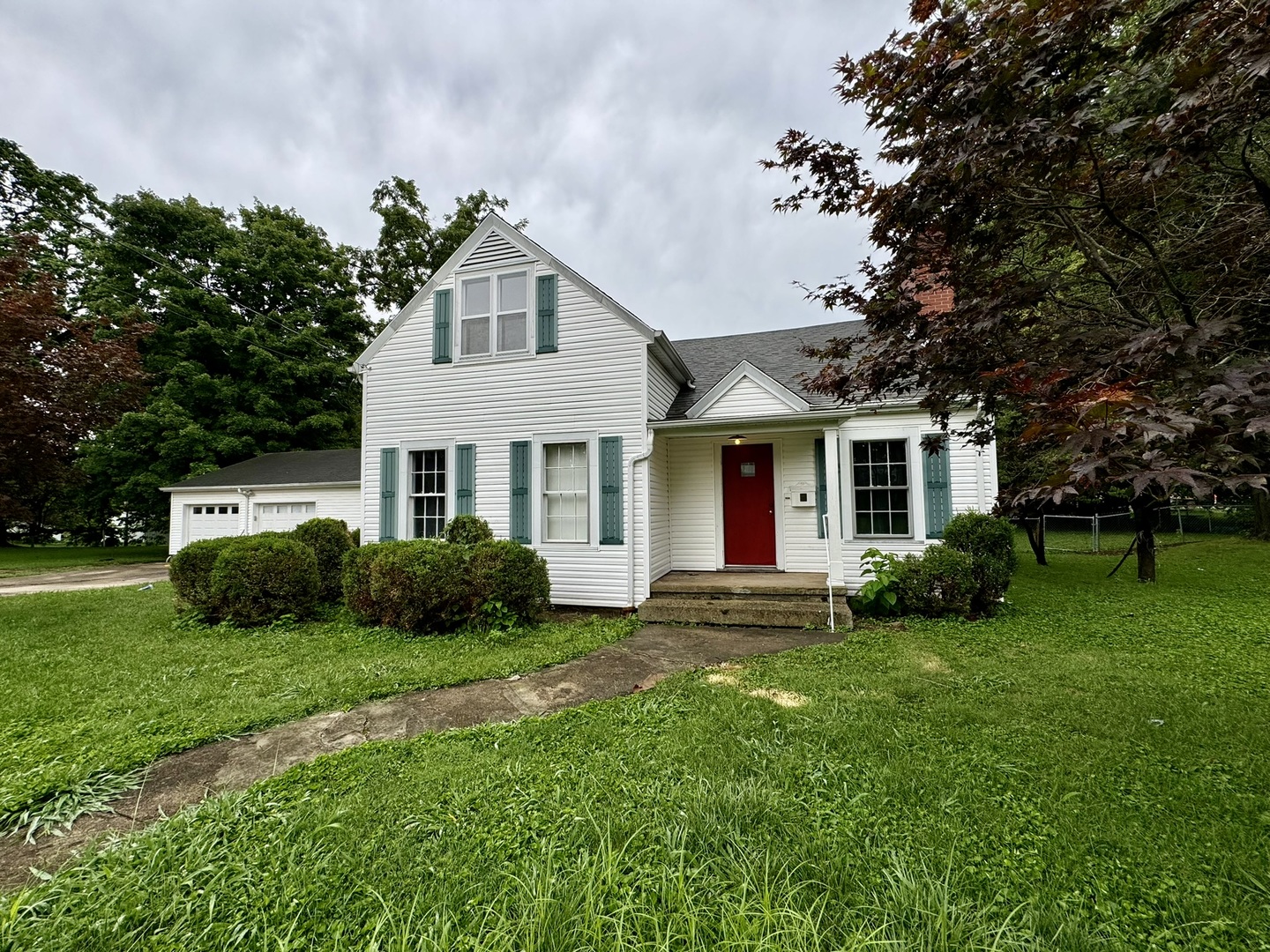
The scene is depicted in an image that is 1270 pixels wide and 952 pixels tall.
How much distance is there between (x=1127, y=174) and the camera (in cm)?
285

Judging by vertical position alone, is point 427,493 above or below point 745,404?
below

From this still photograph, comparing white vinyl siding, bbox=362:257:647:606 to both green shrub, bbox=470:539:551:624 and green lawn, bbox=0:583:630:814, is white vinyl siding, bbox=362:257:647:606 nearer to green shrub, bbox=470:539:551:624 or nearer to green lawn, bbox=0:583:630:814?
green shrub, bbox=470:539:551:624

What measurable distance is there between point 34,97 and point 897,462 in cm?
1767

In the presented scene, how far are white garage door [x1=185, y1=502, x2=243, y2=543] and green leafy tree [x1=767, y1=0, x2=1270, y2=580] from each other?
17.1 metres

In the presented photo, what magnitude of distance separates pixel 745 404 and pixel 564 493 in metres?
3.31

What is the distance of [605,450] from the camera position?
301 inches

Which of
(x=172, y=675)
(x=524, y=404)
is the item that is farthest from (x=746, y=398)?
(x=172, y=675)

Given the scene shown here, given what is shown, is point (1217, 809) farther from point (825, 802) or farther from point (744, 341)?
point (744, 341)

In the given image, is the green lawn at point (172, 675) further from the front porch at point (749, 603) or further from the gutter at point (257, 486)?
the gutter at point (257, 486)

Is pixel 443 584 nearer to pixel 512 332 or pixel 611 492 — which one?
pixel 611 492

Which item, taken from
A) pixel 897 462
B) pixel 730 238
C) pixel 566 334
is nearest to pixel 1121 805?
pixel 897 462

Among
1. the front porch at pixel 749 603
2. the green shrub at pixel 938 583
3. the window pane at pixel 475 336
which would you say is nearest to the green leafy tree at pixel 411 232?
the window pane at pixel 475 336

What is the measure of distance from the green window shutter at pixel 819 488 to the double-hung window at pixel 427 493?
252 inches

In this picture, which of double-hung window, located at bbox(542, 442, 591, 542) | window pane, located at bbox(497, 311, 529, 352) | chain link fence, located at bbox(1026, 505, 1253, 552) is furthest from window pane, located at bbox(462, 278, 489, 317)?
chain link fence, located at bbox(1026, 505, 1253, 552)
